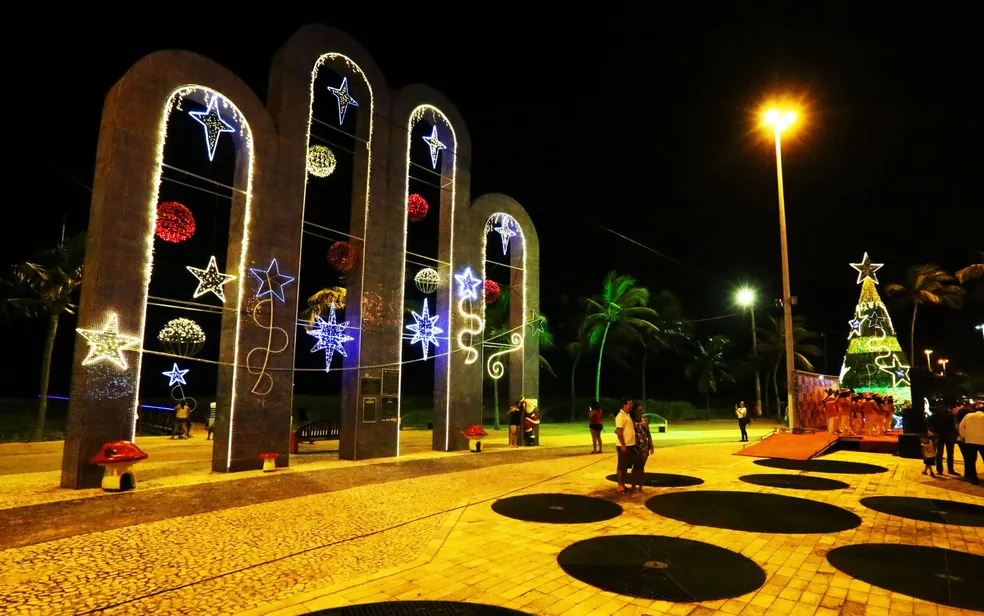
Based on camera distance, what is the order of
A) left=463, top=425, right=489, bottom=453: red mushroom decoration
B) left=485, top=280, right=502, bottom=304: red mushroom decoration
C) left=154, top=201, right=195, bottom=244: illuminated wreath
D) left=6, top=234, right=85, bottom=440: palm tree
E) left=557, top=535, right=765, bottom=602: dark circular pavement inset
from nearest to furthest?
left=557, top=535, right=765, bottom=602: dark circular pavement inset, left=154, top=201, right=195, bottom=244: illuminated wreath, left=463, top=425, right=489, bottom=453: red mushroom decoration, left=485, top=280, right=502, bottom=304: red mushroom decoration, left=6, top=234, right=85, bottom=440: palm tree

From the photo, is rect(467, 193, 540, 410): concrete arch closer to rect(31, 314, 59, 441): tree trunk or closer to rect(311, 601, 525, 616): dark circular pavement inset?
rect(311, 601, 525, 616): dark circular pavement inset

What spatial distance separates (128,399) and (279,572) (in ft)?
23.0

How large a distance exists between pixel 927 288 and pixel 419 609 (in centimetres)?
5111

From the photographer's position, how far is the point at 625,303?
129 feet

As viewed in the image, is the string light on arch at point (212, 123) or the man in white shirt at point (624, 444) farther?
the string light on arch at point (212, 123)

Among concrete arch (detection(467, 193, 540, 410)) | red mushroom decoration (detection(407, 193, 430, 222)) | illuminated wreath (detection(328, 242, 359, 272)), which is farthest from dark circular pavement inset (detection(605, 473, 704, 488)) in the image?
red mushroom decoration (detection(407, 193, 430, 222))

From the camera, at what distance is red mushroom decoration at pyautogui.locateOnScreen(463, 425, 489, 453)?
56.0 feet

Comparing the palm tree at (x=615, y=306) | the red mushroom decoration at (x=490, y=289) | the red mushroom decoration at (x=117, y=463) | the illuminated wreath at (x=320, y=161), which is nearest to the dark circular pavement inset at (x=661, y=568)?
the red mushroom decoration at (x=117, y=463)

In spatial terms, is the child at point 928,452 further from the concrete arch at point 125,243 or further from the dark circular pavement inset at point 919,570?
the concrete arch at point 125,243

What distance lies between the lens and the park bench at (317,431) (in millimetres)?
17906

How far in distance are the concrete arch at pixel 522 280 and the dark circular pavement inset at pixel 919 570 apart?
1323 centimetres

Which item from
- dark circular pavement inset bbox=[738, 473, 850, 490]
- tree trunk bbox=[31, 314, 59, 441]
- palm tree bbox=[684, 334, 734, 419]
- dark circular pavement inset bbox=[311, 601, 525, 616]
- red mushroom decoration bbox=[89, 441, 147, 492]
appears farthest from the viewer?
palm tree bbox=[684, 334, 734, 419]

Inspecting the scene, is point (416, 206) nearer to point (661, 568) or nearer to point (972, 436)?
point (661, 568)

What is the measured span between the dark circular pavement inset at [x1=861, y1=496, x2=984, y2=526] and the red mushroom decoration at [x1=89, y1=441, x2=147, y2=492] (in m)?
12.8
